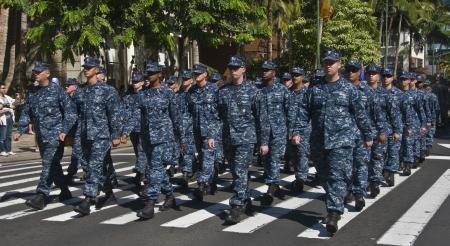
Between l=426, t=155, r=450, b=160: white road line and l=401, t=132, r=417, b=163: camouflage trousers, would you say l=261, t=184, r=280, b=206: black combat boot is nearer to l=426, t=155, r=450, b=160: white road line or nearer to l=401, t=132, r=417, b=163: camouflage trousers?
l=401, t=132, r=417, b=163: camouflage trousers

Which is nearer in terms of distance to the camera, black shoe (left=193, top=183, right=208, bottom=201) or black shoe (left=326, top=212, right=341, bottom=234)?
black shoe (left=326, top=212, right=341, bottom=234)

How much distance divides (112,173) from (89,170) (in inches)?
29.3

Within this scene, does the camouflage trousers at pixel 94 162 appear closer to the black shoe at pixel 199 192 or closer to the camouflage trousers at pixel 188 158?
the black shoe at pixel 199 192

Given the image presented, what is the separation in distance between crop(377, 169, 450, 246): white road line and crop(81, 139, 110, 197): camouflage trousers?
12.0 feet

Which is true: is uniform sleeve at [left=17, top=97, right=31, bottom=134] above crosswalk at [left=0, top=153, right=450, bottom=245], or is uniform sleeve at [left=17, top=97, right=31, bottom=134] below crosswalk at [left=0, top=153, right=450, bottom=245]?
above

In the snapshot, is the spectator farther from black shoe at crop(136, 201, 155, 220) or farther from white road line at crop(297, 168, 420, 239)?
white road line at crop(297, 168, 420, 239)

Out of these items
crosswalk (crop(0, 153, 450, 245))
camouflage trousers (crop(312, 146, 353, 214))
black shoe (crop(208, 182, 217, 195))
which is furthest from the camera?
black shoe (crop(208, 182, 217, 195))

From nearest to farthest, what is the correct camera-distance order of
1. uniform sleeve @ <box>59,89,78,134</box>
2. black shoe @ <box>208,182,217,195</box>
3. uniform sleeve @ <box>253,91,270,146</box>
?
uniform sleeve @ <box>253,91,270,146</box>, uniform sleeve @ <box>59,89,78,134</box>, black shoe @ <box>208,182,217,195</box>

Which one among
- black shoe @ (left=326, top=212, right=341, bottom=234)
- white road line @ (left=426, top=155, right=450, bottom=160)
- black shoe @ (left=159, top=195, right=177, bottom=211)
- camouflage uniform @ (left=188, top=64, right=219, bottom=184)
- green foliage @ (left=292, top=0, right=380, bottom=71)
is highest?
green foliage @ (left=292, top=0, right=380, bottom=71)

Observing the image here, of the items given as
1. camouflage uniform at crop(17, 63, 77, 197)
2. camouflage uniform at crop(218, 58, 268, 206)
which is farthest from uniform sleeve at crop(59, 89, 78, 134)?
camouflage uniform at crop(218, 58, 268, 206)

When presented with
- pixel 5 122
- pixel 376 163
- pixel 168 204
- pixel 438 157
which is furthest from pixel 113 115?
pixel 438 157

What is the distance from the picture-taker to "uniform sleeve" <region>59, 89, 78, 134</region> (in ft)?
28.1

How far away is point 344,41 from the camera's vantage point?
3716cm

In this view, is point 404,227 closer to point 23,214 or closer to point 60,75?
point 23,214
